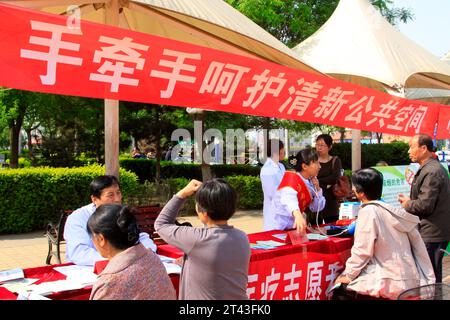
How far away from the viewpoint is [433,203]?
167 inches

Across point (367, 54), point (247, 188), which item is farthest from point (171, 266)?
point (247, 188)

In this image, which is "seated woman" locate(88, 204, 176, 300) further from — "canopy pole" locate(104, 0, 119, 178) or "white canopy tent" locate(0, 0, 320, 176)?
"canopy pole" locate(104, 0, 119, 178)

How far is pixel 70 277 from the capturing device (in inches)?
116

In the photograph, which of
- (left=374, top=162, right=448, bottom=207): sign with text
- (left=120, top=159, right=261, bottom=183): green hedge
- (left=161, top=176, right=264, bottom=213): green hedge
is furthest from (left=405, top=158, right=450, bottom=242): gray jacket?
(left=120, top=159, right=261, bottom=183): green hedge

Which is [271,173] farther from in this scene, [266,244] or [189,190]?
[189,190]

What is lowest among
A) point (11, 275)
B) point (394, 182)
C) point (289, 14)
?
point (11, 275)

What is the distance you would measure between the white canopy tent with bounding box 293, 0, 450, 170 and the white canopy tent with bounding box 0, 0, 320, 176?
2529 millimetres

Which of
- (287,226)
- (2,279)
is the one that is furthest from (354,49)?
(2,279)

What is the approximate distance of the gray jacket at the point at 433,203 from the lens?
4262mm

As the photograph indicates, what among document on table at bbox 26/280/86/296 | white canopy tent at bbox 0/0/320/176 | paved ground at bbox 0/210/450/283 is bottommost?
paved ground at bbox 0/210/450/283

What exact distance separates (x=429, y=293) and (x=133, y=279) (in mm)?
1804

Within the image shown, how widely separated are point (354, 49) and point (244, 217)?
485 cm

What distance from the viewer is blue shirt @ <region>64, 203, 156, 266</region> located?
3.29 meters

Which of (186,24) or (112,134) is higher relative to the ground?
(186,24)
